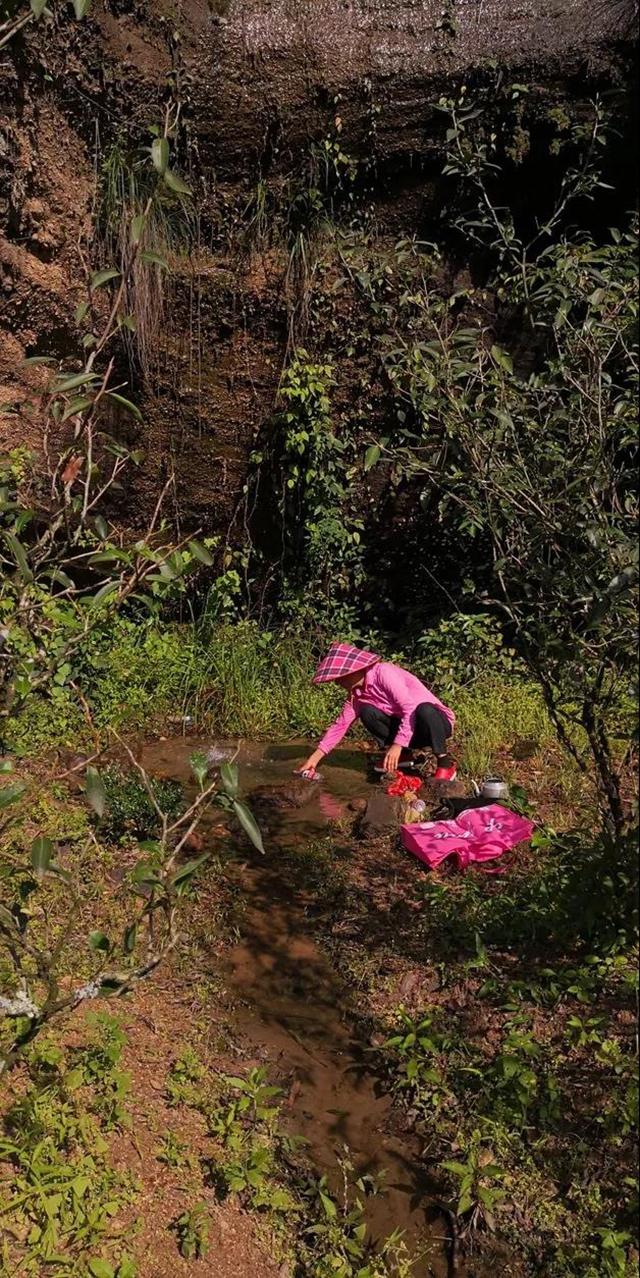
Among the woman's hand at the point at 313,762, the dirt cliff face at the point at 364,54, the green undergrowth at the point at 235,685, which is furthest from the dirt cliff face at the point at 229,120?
the woman's hand at the point at 313,762

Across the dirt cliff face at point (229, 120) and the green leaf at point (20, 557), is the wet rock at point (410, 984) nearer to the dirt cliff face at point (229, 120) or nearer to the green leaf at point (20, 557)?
the green leaf at point (20, 557)

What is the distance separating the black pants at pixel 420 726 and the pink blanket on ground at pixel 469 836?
2.71 ft

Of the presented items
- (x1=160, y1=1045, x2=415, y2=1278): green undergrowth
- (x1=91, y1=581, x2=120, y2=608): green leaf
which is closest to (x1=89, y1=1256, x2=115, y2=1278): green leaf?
(x1=160, y1=1045, x2=415, y2=1278): green undergrowth

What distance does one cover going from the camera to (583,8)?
6.26m

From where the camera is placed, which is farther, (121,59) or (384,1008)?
(121,59)

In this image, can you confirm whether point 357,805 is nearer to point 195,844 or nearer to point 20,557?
point 195,844

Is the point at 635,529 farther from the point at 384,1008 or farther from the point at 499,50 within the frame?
the point at 499,50

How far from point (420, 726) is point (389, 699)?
250 mm

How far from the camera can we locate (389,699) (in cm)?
570

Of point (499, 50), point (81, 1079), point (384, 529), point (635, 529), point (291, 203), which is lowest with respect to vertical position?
point (384, 529)

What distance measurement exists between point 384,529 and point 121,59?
346 cm

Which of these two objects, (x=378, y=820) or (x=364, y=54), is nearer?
(x=378, y=820)

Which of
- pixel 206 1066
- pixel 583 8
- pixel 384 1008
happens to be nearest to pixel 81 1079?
pixel 206 1066

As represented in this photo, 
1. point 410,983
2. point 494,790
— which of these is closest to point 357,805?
point 494,790
